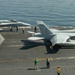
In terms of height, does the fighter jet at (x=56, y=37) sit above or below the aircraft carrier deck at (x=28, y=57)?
above

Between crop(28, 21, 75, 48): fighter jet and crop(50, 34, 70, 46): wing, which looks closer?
crop(50, 34, 70, 46): wing

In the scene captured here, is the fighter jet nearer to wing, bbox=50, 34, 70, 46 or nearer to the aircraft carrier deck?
wing, bbox=50, 34, 70, 46

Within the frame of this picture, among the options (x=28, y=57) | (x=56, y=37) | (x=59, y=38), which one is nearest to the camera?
(x=28, y=57)

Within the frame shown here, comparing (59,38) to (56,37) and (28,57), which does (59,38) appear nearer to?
(56,37)

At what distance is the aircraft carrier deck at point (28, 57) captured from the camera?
40.9m

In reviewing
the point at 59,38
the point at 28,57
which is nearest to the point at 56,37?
the point at 59,38

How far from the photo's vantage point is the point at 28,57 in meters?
49.3

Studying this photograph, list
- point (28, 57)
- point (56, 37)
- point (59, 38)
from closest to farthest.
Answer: point (28, 57)
point (59, 38)
point (56, 37)

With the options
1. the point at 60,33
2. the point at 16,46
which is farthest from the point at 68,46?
the point at 16,46

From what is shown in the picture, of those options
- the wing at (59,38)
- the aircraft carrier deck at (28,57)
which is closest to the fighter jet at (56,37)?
the wing at (59,38)

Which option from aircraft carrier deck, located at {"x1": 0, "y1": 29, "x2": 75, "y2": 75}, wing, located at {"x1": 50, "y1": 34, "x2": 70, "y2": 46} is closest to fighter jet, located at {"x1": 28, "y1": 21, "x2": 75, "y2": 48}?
wing, located at {"x1": 50, "y1": 34, "x2": 70, "y2": 46}

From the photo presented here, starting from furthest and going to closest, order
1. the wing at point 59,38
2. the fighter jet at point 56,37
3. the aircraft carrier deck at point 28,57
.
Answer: the fighter jet at point 56,37 < the wing at point 59,38 < the aircraft carrier deck at point 28,57

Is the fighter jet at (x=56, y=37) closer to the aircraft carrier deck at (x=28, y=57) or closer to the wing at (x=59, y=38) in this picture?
the wing at (x=59, y=38)

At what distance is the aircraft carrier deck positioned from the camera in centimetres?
4091
